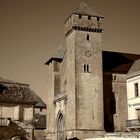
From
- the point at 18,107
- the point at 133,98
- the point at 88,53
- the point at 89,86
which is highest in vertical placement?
the point at 88,53

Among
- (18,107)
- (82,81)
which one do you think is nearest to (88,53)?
(82,81)

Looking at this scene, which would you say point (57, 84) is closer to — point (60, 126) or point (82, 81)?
point (60, 126)

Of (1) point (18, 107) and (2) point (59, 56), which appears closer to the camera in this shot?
(1) point (18, 107)

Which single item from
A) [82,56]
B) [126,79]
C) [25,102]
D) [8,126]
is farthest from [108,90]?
[8,126]

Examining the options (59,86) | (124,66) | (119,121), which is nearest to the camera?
(119,121)

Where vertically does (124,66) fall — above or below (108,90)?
above

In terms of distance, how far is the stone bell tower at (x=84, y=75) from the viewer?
45.3 meters

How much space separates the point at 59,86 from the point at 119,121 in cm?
1302

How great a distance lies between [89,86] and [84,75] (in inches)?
67.0

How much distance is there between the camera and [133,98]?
46.6 meters

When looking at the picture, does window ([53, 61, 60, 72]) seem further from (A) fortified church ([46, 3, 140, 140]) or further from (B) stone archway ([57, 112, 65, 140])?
(B) stone archway ([57, 112, 65, 140])

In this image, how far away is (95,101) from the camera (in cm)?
4659

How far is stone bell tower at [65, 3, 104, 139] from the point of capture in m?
45.3

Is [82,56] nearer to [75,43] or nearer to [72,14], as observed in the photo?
[75,43]
